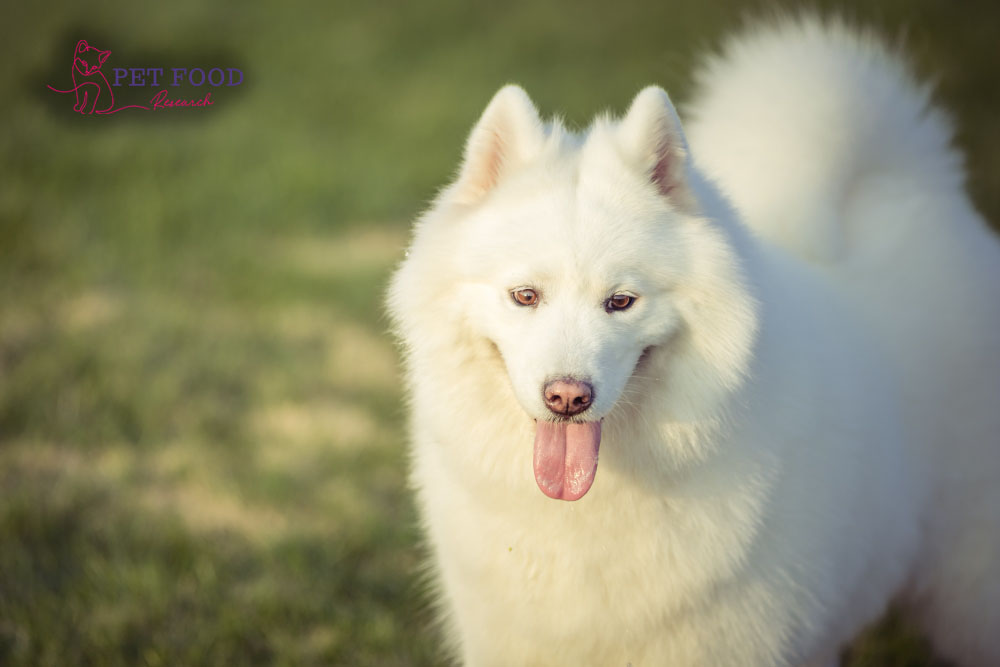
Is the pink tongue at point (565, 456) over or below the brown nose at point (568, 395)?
below

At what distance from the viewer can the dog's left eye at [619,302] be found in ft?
6.73

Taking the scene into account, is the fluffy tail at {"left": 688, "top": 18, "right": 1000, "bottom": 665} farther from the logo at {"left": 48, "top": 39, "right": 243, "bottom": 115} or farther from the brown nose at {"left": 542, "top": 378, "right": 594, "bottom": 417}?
the logo at {"left": 48, "top": 39, "right": 243, "bottom": 115}

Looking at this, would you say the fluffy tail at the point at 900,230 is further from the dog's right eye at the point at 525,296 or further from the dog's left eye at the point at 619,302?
the dog's right eye at the point at 525,296

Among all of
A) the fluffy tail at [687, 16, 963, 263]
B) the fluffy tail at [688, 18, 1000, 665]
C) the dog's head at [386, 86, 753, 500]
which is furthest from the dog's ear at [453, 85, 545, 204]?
the fluffy tail at [687, 16, 963, 263]

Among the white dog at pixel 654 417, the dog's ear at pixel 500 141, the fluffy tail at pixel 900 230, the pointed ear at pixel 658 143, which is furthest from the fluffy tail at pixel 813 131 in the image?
the dog's ear at pixel 500 141

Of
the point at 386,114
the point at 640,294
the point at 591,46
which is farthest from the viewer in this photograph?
the point at 591,46

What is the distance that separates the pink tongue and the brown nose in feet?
0.44

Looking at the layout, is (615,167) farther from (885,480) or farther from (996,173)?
(996,173)

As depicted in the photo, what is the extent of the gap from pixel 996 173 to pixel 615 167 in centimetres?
546

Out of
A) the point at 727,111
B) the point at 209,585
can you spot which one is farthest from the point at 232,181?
the point at 727,111

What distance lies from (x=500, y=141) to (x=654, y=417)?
2.52 ft

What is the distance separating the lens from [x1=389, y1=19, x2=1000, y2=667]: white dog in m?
2.05

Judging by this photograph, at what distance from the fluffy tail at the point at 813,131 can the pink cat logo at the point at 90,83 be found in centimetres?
646

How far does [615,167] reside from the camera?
2129 millimetres
